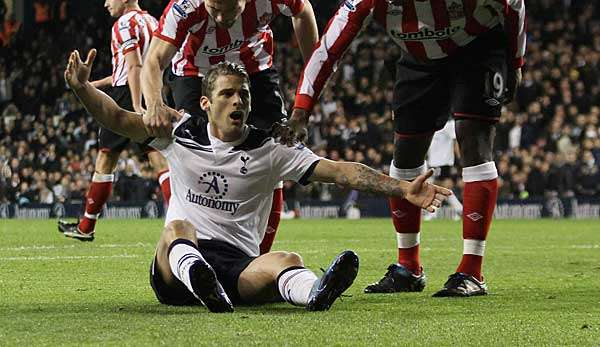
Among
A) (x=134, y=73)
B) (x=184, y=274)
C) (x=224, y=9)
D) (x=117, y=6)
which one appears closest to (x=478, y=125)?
(x=224, y=9)

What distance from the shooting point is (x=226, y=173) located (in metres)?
5.47

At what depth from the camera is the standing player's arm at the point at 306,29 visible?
6.97 metres

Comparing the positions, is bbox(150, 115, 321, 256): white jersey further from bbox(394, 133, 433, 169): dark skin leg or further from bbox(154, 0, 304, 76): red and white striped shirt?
bbox(394, 133, 433, 169): dark skin leg

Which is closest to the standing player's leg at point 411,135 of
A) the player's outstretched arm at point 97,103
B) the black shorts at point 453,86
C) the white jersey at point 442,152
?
the black shorts at point 453,86

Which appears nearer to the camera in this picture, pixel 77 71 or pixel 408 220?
pixel 77 71

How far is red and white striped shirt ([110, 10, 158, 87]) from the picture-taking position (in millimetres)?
10133

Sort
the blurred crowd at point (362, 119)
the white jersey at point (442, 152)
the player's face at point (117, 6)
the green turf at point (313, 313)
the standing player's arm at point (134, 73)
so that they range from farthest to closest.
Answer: the blurred crowd at point (362, 119) → the white jersey at point (442, 152) → the player's face at point (117, 6) → the standing player's arm at point (134, 73) → the green turf at point (313, 313)

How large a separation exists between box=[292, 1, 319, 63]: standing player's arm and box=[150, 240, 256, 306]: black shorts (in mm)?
1825

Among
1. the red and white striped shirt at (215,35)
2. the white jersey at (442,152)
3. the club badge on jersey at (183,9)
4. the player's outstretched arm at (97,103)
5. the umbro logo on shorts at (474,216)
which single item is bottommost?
the white jersey at (442,152)

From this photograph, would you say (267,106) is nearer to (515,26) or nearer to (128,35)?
(515,26)

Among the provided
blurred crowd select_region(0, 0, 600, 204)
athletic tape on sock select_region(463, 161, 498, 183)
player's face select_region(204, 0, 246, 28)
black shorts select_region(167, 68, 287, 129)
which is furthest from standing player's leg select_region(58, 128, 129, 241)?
blurred crowd select_region(0, 0, 600, 204)

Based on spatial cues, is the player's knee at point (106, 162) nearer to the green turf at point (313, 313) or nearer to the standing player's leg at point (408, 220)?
the green turf at point (313, 313)

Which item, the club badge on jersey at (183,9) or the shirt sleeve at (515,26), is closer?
the shirt sleeve at (515,26)

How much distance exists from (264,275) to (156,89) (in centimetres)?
132
